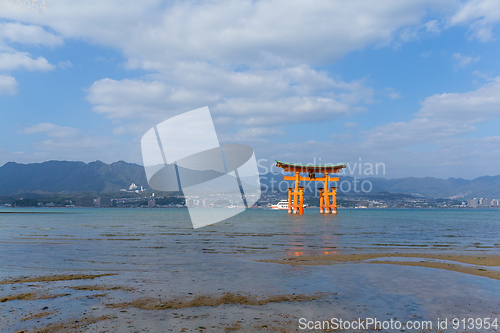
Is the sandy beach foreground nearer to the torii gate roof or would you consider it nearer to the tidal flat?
the tidal flat

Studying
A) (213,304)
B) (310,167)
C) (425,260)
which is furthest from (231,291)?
(310,167)

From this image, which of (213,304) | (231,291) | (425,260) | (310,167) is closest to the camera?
(213,304)

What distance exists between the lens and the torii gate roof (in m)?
68.2

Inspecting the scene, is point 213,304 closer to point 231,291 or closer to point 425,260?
point 231,291

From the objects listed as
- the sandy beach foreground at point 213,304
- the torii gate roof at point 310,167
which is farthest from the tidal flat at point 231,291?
the torii gate roof at point 310,167

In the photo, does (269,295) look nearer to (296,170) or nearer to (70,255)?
(70,255)

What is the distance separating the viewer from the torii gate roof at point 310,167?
224 ft

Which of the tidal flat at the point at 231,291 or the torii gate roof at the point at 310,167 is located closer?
the tidal flat at the point at 231,291

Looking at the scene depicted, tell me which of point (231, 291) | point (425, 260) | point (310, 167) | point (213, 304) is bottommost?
point (425, 260)

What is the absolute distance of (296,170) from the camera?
231ft

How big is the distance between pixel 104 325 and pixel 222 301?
2281 millimetres

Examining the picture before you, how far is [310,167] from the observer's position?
70.8 metres

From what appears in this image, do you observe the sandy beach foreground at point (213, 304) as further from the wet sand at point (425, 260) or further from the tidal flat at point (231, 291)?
the wet sand at point (425, 260)

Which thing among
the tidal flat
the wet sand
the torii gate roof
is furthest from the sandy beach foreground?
the torii gate roof
